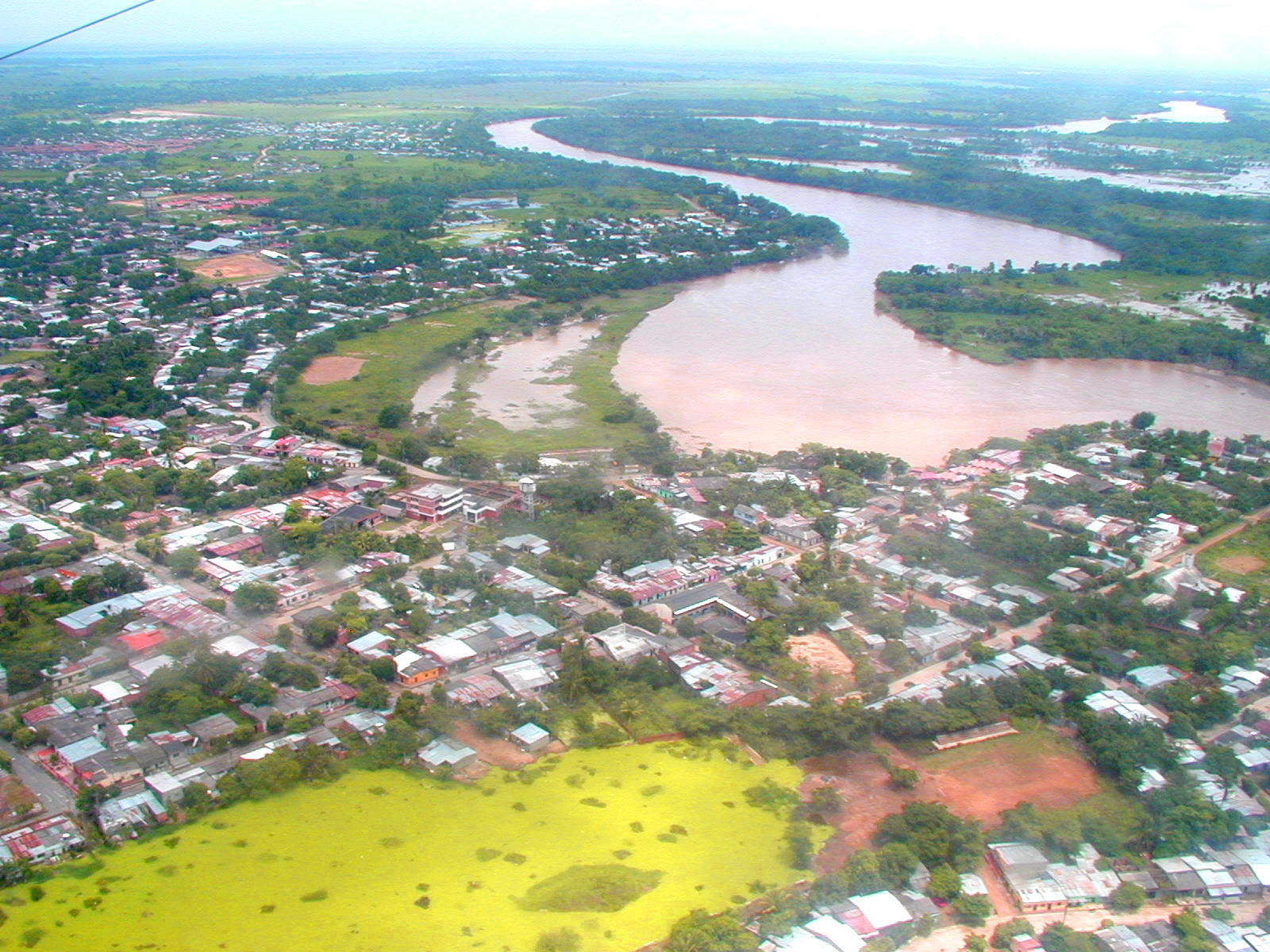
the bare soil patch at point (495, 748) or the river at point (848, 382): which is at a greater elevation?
the river at point (848, 382)

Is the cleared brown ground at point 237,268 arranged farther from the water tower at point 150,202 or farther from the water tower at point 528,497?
the water tower at point 528,497

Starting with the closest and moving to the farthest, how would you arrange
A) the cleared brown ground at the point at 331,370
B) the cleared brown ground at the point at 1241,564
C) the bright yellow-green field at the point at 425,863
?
the bright yellow-green field at the point at 425,863 < the cleared brown ground at the point at 1241,564 < the cleared brown ground at the point at 331,370

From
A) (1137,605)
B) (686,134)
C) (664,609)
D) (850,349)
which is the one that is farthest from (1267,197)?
(664,609)

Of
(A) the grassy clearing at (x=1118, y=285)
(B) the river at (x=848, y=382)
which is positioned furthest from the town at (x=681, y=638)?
(A) the grassy clearing at (x=1118, y=285)

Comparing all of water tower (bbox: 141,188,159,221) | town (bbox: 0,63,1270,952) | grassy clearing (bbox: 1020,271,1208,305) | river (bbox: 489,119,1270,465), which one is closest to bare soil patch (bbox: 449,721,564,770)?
town (bbox: 0,63,1270,952)

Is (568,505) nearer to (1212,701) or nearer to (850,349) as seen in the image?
(1212,701)

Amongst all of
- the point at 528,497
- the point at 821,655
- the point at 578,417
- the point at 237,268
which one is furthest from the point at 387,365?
the point at 821,655
